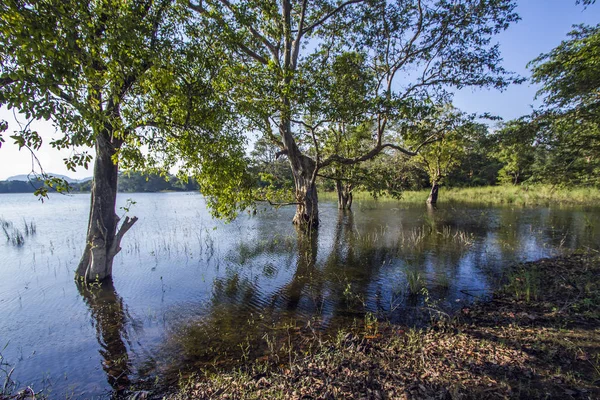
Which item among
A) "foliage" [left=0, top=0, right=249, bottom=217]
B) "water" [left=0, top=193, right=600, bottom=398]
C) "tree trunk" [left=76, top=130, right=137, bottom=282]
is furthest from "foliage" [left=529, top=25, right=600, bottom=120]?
"tree trunk" [left=76, top=130, right=137, bottom=282]

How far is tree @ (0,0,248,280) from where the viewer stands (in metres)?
3.29

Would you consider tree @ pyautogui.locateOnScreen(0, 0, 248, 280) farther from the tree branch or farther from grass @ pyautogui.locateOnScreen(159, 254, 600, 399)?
the tree branch

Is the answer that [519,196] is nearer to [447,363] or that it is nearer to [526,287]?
[526,287]

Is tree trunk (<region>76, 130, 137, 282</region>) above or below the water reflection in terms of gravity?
above

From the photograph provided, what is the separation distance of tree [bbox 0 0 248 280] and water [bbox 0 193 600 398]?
6.86ft

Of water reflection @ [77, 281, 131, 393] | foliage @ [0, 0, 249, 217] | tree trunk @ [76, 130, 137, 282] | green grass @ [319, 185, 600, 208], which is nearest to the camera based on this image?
foliage @ [0, 0, 249, 217]

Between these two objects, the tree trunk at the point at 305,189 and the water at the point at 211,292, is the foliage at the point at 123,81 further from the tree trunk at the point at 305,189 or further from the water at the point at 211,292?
the tree trunk at the point at 305,189

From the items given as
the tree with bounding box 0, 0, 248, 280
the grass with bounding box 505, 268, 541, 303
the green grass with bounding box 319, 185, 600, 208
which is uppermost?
the tree with bounding box 0, 0, 248, 280

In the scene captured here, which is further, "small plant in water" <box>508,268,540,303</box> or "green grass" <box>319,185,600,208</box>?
"green grass" <box>319,185,600,208</box>

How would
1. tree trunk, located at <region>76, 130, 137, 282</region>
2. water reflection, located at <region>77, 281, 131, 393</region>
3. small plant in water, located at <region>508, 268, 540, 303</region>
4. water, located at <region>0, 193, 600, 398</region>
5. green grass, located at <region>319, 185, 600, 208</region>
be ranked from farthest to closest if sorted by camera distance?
green grass, located at <region>319, 185, 600, 208</region>
tree trunk, located at <region>76, 130, 137, 282</region>
small plant in water, located at <region>508, 268, 540, 303</region>
water, located at <region>0, 193, 600, 398</region>
water reflection, located at <region>77, 281, 131, 393</region>

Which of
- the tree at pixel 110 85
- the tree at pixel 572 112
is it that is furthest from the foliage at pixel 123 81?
the tree at pixel 572 112

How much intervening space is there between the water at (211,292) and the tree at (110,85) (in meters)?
2.09

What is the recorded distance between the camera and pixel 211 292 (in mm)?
8422

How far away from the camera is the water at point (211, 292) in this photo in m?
5.26
